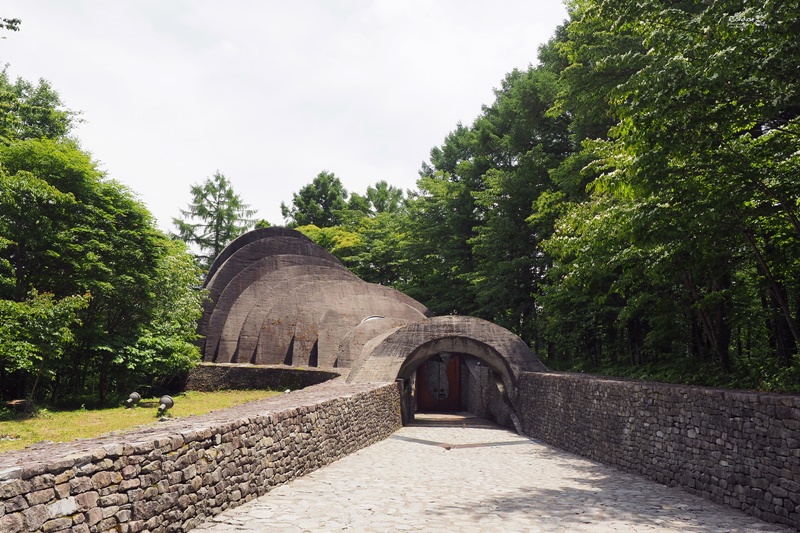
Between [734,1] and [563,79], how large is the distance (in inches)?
386

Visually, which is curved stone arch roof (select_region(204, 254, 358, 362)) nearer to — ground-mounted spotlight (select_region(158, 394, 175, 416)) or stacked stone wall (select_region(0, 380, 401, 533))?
ground-mounted spotlight (select_region(158, 394, 175, 416))

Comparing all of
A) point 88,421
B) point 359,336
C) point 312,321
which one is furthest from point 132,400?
point 359,336

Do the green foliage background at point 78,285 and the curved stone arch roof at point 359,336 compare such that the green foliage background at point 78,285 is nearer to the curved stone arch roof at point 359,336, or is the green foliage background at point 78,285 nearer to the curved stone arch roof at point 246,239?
the curved stone arch roof at point 359,336

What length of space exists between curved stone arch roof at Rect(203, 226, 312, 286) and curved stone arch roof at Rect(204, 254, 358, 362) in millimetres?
1739

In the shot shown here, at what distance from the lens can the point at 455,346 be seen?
1938 centimetres

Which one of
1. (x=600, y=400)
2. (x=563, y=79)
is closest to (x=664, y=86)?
(x=600, y=400)

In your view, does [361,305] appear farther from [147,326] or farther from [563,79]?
[563,79]

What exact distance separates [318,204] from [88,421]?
4375 centimetres

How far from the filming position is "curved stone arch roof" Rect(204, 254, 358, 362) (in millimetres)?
26641

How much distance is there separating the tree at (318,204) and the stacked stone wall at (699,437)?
148 feet

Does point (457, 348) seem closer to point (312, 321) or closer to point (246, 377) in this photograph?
point (312, 321)

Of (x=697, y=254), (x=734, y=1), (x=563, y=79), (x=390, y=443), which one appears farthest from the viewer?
(x=563, y=79)

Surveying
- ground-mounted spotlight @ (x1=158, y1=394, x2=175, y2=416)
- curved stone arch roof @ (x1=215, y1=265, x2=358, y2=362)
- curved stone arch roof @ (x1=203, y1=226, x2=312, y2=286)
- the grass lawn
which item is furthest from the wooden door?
ground-mounted spotlight @ (x1=158, y1=394, x2=175, y2=416)

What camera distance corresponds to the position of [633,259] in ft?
36.5
